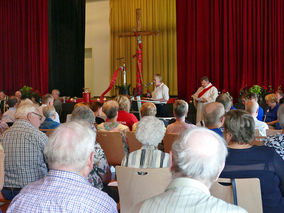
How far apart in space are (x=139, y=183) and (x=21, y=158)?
3.39ft

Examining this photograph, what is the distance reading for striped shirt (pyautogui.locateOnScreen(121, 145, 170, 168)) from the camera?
2.70 metres

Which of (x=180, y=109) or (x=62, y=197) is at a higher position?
(x=180, y=109)

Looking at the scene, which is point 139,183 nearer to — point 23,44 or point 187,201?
point 187,201

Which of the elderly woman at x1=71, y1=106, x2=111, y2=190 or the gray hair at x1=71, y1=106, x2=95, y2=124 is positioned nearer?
the elderly woman at x1=71, y1=106, x2=111, y2=190

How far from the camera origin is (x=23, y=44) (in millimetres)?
12672

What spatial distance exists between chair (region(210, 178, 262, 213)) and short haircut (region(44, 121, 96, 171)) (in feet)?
2.59

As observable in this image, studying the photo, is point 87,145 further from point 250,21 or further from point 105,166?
point 250,21

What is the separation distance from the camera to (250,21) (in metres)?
9.82

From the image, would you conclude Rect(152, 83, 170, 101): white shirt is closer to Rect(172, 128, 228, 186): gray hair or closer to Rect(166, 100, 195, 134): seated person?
Rect(166, 100, 195, 134): seated person

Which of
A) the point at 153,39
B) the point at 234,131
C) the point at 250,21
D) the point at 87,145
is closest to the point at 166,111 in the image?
the point at 250,21

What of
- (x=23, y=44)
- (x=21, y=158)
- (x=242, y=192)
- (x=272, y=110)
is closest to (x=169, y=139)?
(x=21, y=158)

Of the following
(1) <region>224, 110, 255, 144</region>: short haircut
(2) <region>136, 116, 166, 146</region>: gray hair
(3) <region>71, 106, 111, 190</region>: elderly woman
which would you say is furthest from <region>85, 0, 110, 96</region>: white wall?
(1) <region>224, 110, 255, 144</region>: short haircut

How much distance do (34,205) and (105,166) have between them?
5.19 feet

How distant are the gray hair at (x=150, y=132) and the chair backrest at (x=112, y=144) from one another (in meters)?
1.05
